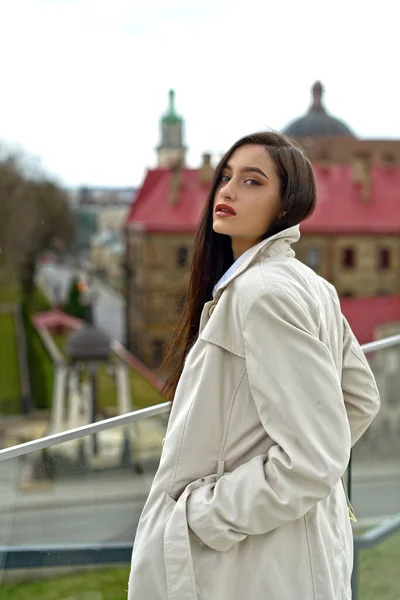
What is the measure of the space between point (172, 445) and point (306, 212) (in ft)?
1.34

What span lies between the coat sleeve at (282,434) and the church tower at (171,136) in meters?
34.4

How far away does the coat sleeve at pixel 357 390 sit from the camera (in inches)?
52.5

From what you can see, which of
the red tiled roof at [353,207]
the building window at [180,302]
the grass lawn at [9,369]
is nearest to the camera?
the building window at [180,302]

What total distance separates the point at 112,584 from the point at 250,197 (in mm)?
989

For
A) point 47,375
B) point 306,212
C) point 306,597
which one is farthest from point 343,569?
point 47,375

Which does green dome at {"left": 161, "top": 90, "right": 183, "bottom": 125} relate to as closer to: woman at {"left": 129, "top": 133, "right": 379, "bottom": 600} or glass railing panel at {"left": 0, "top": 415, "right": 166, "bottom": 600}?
glass railing panel at {"left": 0, "top": 415, "right": 166, "bottom": 600}

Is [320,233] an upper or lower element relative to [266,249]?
lower

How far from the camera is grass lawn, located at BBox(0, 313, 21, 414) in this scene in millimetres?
28183

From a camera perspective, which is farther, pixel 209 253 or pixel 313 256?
pixel 313 256

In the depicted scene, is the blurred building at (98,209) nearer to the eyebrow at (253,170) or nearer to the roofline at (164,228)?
the roofline at (164,228)

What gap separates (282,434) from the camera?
1116mm

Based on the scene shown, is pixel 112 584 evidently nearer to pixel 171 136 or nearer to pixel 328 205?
pixel 328 205

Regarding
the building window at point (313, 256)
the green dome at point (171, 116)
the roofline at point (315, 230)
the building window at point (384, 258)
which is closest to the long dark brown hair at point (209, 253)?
the roofline at point (315, 230)

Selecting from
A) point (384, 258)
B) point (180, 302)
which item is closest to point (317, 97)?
point (384, 258)
